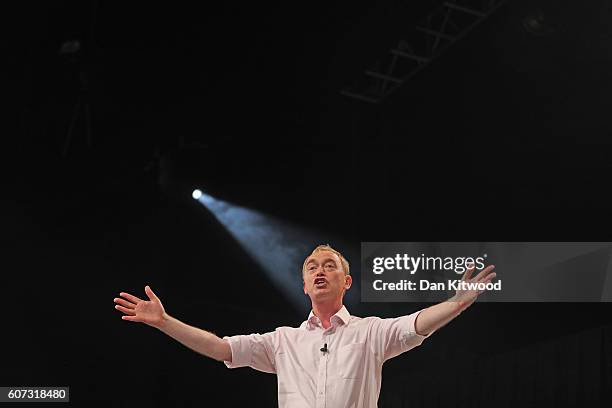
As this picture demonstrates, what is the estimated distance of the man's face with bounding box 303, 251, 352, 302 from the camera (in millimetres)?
2744

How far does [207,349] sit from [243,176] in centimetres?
446

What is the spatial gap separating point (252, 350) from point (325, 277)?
326mm

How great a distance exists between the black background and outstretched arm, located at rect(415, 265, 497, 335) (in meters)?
3.10

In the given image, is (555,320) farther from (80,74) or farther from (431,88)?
(80,74)

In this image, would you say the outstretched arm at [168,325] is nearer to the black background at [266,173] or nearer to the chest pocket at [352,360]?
the chest pocket at [352,360]

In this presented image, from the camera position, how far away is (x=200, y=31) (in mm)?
5875

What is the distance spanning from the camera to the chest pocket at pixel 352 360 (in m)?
2.62

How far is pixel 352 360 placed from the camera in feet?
8.64

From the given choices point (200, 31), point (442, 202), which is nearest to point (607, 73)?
point (442, 202)

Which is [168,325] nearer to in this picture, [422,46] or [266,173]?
[422,46]
